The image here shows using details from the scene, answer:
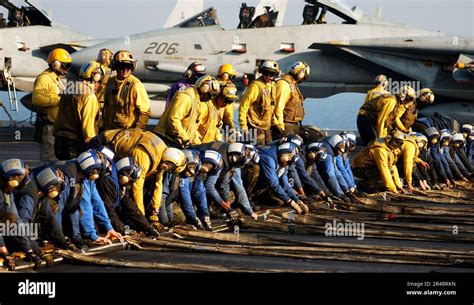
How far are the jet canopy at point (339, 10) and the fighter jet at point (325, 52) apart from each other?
0.01 metres

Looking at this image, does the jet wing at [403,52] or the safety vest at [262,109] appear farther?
the jet wing at [403,52]

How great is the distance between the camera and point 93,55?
3072 cm

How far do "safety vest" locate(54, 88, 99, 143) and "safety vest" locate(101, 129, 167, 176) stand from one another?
2.79 ft

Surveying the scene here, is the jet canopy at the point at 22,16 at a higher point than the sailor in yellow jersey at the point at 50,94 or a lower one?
higher

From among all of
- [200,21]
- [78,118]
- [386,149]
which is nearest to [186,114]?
[78,118]

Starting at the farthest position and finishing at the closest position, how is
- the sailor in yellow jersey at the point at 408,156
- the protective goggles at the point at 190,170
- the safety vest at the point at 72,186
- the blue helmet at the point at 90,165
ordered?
the sailor in yellow jersey at the point at 408,156 < the protective goggles at the point at 190,170 < the blue helmet at the point at 90,165 < the safety vest at the point at 72,186

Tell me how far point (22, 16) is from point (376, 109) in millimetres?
14047

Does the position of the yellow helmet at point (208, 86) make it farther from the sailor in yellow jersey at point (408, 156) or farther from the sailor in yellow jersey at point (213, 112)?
the sailor in yellow jersey at point (408, 156)

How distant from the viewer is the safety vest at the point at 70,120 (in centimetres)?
1541

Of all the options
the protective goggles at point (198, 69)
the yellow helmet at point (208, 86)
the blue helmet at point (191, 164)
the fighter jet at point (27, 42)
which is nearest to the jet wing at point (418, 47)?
the fighter jet at point (27, 42)

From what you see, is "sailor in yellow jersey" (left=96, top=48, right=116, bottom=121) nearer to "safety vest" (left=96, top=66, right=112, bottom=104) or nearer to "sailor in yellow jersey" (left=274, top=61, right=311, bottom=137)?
"safety vest" (left=96, top=66, right=112, bottom=104)

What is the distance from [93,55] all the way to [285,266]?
19.9 metres

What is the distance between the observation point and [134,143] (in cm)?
1423

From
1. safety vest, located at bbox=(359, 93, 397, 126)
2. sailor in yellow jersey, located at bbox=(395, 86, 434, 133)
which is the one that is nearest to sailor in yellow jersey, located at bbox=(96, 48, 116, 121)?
safety vest, located at bbox=(359, 93, 397, 126)
